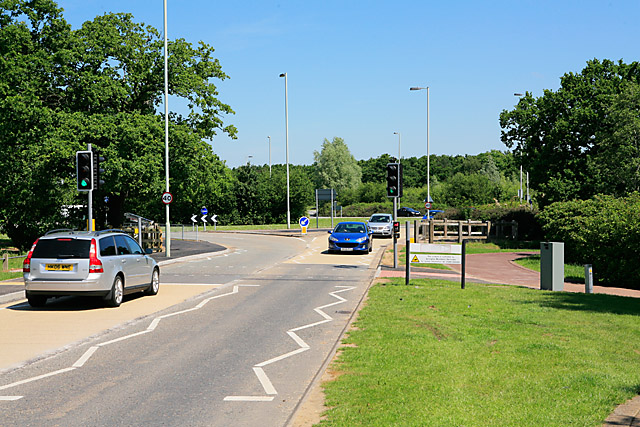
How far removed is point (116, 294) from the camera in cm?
1376

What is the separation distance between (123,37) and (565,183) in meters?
25.8

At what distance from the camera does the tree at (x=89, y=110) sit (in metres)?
30.1

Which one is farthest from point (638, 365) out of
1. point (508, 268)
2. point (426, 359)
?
point (508, 268)

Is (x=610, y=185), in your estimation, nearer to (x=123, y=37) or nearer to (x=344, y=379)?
(x=123, y=37)

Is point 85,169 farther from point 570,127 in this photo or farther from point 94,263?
point 570,127

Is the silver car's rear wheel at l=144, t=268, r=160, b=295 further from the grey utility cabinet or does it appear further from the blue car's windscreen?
the blue car's windscreen

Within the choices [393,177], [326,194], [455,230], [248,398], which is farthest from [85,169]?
[326,194]

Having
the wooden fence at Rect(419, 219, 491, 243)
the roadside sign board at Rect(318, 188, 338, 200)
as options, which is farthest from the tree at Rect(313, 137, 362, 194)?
the wooden fence at Rect(419, 219, 491, 243)

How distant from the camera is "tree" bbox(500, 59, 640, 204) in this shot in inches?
1433

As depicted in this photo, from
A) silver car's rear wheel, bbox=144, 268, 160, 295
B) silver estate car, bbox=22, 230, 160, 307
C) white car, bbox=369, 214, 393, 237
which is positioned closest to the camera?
silver estate car, bbox=22, 230, 160, 307

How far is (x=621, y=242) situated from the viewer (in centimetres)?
2112

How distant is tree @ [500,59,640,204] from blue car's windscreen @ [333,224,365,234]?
12660mm

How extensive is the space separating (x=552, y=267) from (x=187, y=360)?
12.3m

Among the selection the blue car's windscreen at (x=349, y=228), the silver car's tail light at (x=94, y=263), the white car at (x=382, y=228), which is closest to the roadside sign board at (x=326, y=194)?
the white car at (x=382, y=228)
